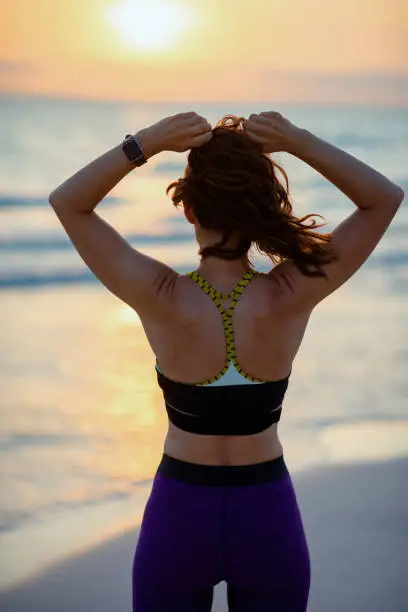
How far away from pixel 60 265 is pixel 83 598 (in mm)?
6799

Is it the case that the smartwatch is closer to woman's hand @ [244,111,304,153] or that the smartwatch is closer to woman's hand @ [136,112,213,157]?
woman's hand @ [136,112,213,157]

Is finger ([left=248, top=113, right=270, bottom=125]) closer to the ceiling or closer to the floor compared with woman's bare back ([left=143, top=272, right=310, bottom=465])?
closer to the ceiling

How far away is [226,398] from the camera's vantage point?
260 centimetres

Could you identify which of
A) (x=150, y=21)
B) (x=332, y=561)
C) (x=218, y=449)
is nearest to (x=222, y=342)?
(x=218, y=449)

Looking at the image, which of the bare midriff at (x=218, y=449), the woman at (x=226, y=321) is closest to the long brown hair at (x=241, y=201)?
the woman at (x=226, y=321)

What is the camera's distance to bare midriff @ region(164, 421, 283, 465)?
104 inches

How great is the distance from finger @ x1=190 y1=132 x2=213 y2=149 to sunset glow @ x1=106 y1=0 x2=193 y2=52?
1937 centimetres

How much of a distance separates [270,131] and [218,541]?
0.98 m

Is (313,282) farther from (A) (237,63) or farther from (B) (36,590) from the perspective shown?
(A) (237,63)

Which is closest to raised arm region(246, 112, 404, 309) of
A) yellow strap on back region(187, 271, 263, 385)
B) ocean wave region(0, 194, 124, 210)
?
yellow strap on back region(187, 271, 263, 385)

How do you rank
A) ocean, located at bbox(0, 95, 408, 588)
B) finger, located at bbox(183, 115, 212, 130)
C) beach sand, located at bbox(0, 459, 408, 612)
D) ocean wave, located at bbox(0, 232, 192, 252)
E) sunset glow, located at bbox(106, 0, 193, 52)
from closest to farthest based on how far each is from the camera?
1. finger, located at bbox(183, 115, 212, 130)
2. beach sand, located at bbox(0, 459, 408, 612)
3. ocean, located at bbox(0, 95, 408, 588)
4. ocean wave, located at bbox(0, 232, 192, 252)
5. sunset glow, located at bbox(106, 0, 193, 52)

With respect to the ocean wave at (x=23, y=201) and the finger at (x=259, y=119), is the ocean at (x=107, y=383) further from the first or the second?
the finger at (x=259, y=119)

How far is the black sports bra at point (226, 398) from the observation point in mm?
2590

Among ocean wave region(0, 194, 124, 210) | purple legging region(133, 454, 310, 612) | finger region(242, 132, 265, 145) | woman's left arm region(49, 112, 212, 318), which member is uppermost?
ocean wave region(0, 194, 124, 210)
